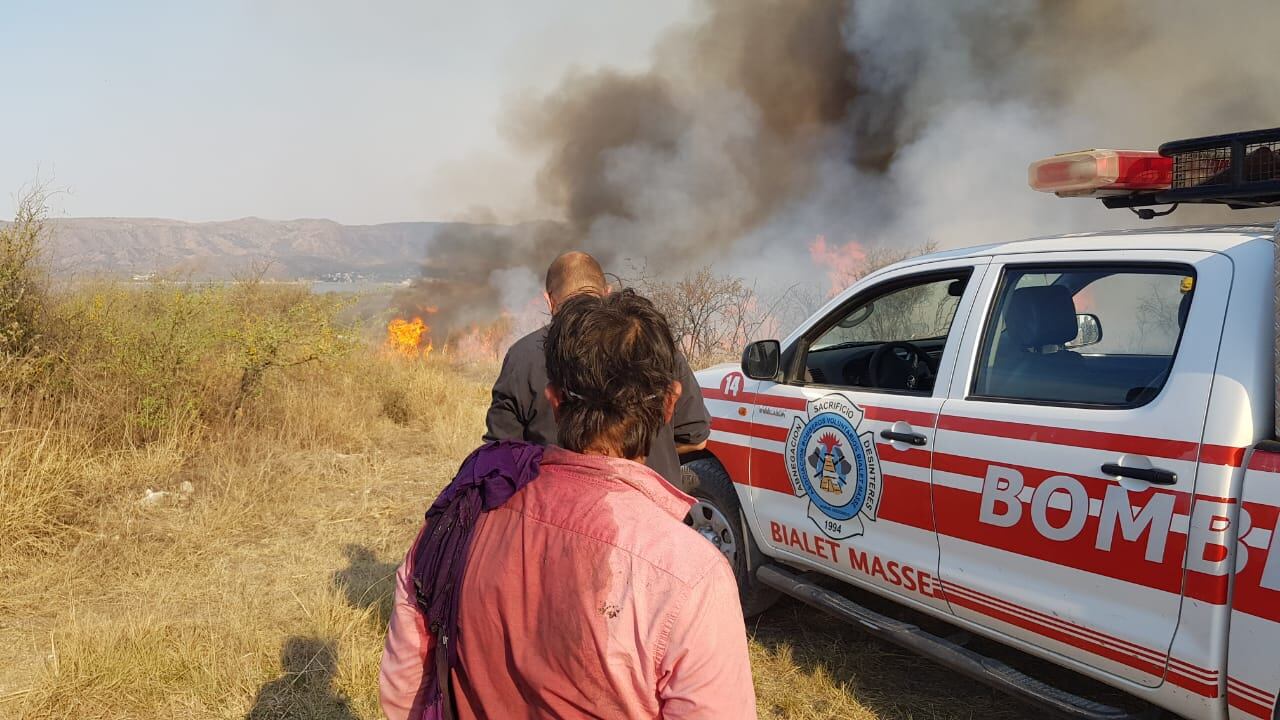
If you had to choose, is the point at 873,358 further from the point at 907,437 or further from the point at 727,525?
the point at 727,525

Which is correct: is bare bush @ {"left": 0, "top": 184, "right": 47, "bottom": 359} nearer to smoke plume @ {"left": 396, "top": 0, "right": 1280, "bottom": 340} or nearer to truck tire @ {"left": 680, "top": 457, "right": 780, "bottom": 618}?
truck tire @ {"left": 680, "top": 457, "right": 780, "bottom": 618}

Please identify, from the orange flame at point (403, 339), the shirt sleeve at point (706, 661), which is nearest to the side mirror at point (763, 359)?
the shirt sleeve at point (706, 661)

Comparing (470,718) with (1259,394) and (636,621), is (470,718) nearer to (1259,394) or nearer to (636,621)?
(636,621)

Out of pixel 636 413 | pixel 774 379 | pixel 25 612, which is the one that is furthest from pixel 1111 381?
pixel 25 612

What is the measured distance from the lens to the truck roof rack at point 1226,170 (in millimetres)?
2715

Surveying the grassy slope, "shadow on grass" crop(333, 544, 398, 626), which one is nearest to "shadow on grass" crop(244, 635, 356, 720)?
the grassy slope

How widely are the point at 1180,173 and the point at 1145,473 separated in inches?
50.1

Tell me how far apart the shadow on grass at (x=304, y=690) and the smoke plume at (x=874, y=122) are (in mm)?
15469

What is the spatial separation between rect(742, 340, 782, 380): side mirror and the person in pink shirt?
2.34 meters

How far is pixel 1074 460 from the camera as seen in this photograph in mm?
2525

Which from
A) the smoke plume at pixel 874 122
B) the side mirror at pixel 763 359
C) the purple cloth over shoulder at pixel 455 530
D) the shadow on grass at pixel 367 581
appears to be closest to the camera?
the purple cloth over shoulder at pixel 455 530

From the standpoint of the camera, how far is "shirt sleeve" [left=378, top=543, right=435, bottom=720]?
1408 millimetres

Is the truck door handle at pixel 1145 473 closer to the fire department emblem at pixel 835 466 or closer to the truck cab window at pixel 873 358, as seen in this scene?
the fire department emblem at pixel 835 466

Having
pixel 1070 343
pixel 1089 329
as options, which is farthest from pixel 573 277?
pixel 1089 329
